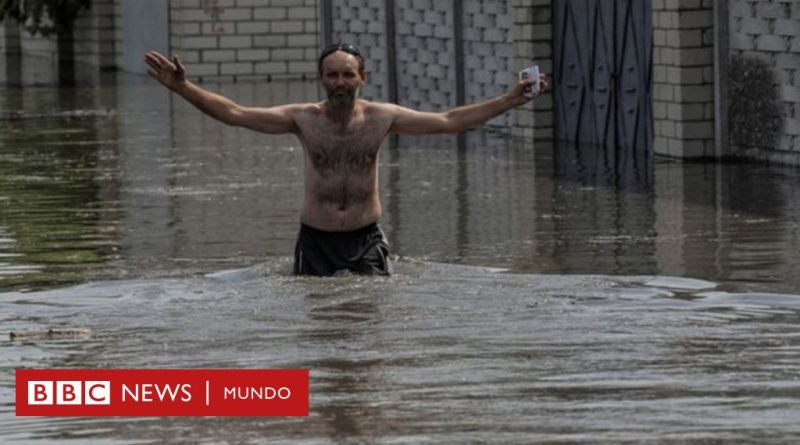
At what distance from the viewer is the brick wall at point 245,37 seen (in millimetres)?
47969

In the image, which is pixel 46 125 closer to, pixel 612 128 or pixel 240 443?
pixel 612 128

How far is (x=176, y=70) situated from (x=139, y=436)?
4621 millimetres

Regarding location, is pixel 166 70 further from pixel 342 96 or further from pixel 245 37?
pixel 245 37

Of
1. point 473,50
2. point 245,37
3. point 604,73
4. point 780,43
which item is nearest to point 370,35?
point 473,50

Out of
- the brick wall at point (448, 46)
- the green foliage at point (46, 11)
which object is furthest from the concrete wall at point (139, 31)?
the brick wall at point (448, 46)

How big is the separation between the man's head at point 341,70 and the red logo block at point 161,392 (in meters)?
3.28

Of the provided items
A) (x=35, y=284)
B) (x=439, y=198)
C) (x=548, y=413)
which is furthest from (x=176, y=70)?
(x=439, y=198)

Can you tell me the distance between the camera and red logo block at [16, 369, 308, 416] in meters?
9.62

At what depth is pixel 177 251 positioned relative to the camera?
1698cm

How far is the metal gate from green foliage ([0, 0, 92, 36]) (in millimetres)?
24875

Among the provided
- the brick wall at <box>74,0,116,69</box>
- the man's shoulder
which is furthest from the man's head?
the brick wall at <box>74,0,116,69</box>

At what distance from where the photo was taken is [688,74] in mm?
24578

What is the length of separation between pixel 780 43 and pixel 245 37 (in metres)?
25.9

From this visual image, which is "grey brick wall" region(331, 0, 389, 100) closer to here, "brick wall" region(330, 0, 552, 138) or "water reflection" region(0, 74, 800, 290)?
"brick wall" region(330, 0, 552, 138)
